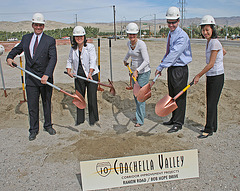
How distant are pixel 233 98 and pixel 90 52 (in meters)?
3.62

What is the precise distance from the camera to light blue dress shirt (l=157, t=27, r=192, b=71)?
376cm

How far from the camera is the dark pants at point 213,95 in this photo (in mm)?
3727

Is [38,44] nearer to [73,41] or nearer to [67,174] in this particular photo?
[73,41]

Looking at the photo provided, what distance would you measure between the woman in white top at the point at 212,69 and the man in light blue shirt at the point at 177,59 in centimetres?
32

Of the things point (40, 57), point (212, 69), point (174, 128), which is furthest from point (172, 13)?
point (40, 57)

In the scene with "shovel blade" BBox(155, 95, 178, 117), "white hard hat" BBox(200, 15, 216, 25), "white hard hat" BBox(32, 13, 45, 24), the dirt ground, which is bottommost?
the dirt ground

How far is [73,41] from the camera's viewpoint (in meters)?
4.11

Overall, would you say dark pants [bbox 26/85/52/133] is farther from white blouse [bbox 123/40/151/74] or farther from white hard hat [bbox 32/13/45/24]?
white blouse [bbox 123/40/151/74]

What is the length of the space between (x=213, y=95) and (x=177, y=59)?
0.81 meters

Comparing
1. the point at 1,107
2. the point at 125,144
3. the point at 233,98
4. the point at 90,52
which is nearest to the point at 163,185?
the point at 125,144

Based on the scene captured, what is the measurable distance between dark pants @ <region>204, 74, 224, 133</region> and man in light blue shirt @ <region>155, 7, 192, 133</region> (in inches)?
16.6

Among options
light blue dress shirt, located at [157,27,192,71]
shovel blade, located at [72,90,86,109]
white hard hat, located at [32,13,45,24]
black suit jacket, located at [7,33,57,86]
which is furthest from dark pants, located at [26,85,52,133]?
light blue dress shirt, located at [157,27,192,71]

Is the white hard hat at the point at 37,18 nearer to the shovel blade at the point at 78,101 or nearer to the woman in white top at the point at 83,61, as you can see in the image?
the woman in white top at the point at 83,61

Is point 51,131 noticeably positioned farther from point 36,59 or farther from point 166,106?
point 166,106
